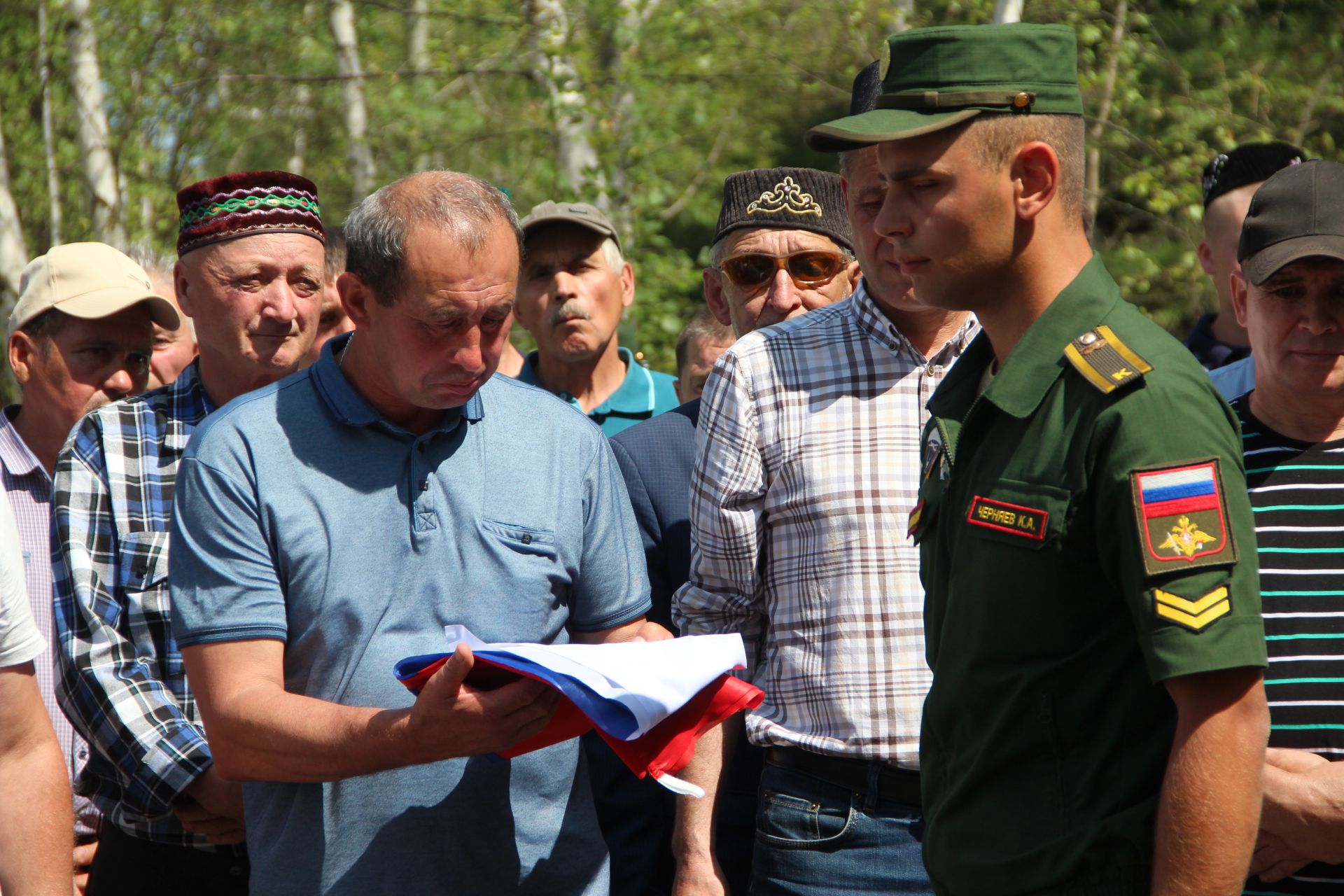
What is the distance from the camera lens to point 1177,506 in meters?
1.94

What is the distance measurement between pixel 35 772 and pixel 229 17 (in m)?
13.6

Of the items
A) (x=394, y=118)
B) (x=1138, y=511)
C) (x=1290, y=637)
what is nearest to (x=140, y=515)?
(x=1138, y=511)

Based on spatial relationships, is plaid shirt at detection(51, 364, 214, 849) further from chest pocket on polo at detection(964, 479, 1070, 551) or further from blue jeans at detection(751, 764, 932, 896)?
chest pocket on polo at detection(964, 479, 1070, 551)

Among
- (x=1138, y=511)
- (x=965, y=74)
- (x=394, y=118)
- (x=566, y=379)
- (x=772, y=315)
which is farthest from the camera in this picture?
(x=394, y=118)

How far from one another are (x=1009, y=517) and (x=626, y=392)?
Answer: 9.70 ft

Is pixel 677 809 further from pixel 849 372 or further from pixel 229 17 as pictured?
pixel 229 17

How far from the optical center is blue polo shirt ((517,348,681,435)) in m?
4.88

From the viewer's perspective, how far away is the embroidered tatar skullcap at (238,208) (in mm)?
3814

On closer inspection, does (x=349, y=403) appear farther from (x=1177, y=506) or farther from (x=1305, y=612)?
(x=1305, y=612)

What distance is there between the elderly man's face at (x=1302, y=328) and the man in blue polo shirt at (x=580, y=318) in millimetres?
2344

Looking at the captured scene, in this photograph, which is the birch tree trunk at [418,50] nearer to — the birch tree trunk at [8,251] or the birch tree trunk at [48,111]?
the birch tree trunk at [48,111]

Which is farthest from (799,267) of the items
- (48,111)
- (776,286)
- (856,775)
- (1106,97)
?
(48,111)

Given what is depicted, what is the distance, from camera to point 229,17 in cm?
1475

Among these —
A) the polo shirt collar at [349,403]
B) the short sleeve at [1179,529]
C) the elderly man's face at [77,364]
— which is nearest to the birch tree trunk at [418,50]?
the elderly man's face at [77,364]
